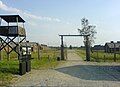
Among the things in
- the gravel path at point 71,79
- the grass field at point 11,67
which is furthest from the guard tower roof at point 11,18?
the gravel path at point 71,79

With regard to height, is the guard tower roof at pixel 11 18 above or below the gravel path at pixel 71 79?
above

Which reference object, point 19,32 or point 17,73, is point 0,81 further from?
point 19,32

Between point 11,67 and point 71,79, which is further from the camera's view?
point 11,67

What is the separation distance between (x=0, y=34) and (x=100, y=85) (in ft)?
45.5

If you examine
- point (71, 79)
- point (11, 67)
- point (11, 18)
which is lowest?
point (71, 79)

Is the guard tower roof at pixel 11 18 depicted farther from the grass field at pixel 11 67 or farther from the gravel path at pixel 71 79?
the gravel path at pixel 71 79

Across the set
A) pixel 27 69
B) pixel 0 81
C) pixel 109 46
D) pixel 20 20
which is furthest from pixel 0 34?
pixel 109 46

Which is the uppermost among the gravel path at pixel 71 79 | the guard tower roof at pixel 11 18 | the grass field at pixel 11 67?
the guard tower roof at pixel 11 18

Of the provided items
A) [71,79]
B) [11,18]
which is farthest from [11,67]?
[71,79]

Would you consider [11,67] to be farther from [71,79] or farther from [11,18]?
[71,79]

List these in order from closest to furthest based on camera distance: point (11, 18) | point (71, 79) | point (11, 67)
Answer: point (71, 79), point (11, 67), point (11, 18)

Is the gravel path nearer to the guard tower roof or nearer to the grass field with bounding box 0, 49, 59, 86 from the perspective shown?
the grass field with bounding box 0, 49, 59, 86

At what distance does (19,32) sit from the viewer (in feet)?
82.9

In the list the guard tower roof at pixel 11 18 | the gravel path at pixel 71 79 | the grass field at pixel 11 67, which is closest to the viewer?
the gravel path at pixel 71 79
